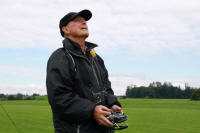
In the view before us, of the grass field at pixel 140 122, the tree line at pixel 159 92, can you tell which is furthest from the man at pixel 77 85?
the tree line at pixel 159 92

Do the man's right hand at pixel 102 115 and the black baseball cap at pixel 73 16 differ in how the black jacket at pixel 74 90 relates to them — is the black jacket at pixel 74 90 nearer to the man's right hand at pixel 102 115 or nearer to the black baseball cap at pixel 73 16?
the man's right hand at pixel 102 115

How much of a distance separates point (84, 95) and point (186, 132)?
1064 cm

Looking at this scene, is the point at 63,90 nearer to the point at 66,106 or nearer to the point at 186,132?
the point at 66,106

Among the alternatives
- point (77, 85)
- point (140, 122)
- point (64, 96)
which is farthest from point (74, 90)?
point (140, 122)

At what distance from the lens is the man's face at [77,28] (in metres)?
3.41

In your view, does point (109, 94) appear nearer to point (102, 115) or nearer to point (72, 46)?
point (102, 115)

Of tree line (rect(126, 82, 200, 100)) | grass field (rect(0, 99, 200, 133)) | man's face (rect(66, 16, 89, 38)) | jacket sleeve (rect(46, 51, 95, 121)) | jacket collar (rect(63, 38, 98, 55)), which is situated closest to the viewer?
jacket sleeve (rect(46, 51, 95, 121))

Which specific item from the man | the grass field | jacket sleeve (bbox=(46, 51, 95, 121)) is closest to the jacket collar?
the man

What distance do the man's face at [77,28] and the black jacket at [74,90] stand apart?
11 cm

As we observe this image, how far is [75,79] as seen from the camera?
3125 mm

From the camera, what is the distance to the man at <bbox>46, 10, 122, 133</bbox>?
9.75 ft

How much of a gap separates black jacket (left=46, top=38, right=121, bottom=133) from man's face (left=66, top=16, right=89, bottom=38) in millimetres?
111

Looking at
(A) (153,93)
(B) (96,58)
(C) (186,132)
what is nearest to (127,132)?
(C) (186,132)

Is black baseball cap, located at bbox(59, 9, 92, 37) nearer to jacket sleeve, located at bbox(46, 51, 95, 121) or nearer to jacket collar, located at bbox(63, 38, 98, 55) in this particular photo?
jacket collar, located at bbox(63, 38, 98, 55)
